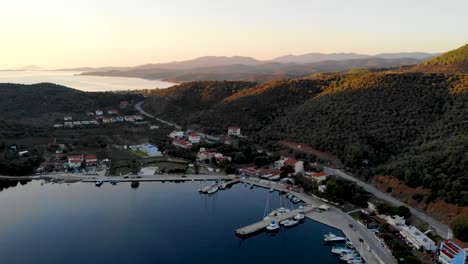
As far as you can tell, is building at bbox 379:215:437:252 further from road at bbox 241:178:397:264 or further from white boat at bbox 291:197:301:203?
white boat at bbox 291:197:301:203

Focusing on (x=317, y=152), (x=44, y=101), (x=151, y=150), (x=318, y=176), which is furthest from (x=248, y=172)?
(x=44, y=101)

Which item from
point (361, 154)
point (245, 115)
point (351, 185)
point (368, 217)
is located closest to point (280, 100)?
point (245, 115)

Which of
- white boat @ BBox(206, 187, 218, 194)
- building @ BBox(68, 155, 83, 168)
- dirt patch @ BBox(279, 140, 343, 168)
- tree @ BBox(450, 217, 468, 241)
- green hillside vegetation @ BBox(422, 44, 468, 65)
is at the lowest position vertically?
white boat @ BBox(206, 187, 218, 194)

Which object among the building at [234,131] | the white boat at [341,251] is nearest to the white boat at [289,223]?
the white boat at [341,251]

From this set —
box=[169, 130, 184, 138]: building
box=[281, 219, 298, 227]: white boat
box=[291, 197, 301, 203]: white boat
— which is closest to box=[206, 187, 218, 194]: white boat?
box=[291, 197, 301, 203]: white boat

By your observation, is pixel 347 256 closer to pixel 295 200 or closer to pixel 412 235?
pixel 412 235

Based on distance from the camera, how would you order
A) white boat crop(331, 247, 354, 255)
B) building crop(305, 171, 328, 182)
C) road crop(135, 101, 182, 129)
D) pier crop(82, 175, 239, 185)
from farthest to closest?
road crop(135, 101, 182, 129) < pier crop(82, 175, 239, 185) < building crop(305, 171, 328, 182) < white boat crop(331, 247, 354, 255)
